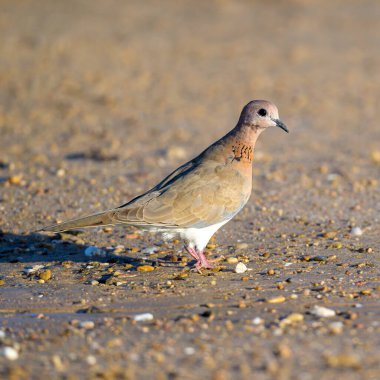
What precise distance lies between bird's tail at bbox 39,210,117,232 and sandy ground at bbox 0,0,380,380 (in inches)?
16.7

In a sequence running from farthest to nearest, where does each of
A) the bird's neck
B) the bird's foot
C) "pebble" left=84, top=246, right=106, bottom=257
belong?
"pebble" left=84, top=246, right=106, bottom=257 < the bird's neck < the bird's foot

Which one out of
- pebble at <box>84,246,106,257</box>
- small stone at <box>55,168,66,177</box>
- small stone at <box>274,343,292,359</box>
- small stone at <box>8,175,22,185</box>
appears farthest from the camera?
small stone at <box>55,168,66,177</box>

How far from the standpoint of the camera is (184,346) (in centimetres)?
461

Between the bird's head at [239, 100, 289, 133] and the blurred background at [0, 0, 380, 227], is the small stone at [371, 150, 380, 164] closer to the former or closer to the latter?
the blurred background at [0, 0, 380, 227]

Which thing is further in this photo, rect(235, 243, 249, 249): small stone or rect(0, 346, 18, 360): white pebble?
rect(235, 243, 249, 249): small stone

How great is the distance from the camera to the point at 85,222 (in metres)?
6.10

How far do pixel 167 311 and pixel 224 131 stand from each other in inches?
264

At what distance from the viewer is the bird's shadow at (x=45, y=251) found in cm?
678

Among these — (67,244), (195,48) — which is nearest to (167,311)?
(67,244)

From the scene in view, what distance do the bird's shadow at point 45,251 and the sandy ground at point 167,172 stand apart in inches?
1.1

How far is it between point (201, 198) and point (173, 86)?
25.6 ft

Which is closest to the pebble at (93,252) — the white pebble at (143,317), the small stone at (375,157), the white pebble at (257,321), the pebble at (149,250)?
the pebble at (149,250)

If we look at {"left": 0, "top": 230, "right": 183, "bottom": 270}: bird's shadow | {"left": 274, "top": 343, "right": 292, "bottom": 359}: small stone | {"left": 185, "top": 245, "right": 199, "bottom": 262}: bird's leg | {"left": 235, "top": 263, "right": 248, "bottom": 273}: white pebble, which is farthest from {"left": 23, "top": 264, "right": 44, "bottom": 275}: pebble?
{"left": 274, "top": 343, "right": 292, "bottom": 359}: small stone

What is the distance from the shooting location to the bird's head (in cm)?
671
